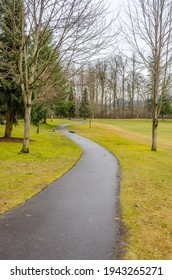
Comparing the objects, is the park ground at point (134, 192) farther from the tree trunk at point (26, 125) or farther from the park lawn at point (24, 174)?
the tree trunk at point (26, 125)

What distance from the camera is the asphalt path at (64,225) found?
4.12 meters

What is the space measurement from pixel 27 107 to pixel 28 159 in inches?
112

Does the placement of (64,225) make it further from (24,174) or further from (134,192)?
(24,174)

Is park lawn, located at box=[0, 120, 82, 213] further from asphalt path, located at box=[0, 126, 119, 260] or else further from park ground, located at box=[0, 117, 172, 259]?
asphalt path, located at box=[0, 126, 119, 260]

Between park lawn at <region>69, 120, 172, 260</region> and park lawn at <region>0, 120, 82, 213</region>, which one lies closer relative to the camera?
park lawn at <region>69, 120, 172, 260</region>

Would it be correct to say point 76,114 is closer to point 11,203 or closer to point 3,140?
point 3,140

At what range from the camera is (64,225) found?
521 centimetres

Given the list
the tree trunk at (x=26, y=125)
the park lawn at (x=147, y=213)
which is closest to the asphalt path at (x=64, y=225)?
the park lawn at (x=147, y=213)

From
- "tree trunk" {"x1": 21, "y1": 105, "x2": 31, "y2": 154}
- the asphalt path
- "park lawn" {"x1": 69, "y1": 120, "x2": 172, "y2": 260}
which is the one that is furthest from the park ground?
"tree trunk" {"x1": 21, "y1": 105, "x2": 31, "y2": 154}

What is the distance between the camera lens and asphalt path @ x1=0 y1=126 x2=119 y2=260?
13.5ft

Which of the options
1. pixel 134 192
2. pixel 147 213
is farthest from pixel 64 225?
pixel 134 192

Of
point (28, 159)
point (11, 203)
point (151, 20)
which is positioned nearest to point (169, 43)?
point (151, 20)

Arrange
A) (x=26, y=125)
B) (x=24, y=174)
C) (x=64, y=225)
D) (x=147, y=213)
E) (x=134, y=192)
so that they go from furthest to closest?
(x=26, y=125), (x=24, y=174), (x=134, y=192), (x=147, y=213), (x=64, y=225)
